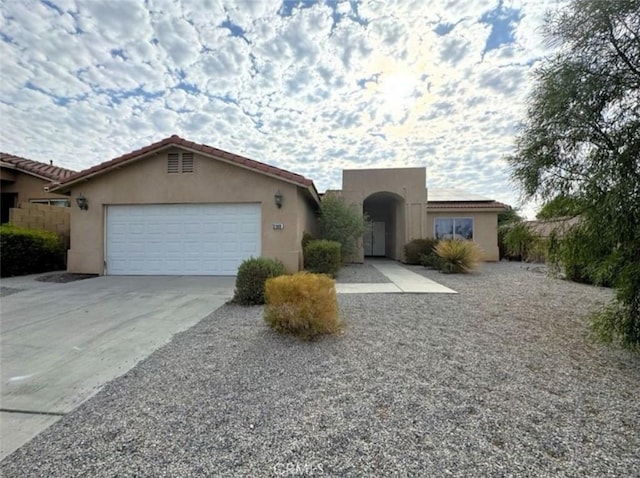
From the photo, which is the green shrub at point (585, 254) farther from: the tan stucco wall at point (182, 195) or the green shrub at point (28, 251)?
the green shrub at point (28, 251)

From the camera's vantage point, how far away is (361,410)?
2770 millimetres

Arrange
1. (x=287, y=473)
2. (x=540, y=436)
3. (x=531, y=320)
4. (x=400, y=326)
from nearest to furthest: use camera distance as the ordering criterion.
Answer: (x=287, y=473)
(x=540, y=436)
(x=400, y=326)
(x=531, y=320)

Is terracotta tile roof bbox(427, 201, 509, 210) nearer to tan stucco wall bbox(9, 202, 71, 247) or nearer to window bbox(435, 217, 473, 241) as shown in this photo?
window bbox(435, 217, 473, 241)

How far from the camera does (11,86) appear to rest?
9.30m

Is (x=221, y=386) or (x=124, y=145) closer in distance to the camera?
(x=221, y=386)

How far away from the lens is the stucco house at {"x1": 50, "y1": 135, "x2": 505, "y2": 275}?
10594 mm

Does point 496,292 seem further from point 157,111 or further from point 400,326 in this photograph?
point 157,111

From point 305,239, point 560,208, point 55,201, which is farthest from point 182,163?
point 560,208

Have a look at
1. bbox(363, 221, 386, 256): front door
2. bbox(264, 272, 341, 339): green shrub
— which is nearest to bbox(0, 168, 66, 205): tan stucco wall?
bbox(264, 272, 341, 339): green shrub

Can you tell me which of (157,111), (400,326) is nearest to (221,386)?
(400,326)

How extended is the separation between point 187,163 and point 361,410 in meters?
10.3

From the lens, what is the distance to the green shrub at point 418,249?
1527 cm

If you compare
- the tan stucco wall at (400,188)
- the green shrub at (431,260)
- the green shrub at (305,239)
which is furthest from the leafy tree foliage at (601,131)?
the tan stucco wall at (400,188)

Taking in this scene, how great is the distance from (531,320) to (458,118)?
8.74m
